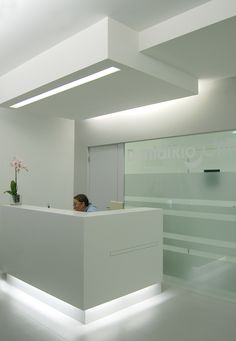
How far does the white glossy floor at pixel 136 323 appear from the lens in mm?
2857

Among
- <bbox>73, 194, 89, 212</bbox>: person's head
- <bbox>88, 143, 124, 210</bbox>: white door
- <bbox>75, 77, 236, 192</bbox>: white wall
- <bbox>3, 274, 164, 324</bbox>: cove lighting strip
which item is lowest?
<bbox>3, 274, 164, 324</bbox>: cove lighting strip

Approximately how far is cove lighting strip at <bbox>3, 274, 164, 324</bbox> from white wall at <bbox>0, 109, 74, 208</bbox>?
172cm

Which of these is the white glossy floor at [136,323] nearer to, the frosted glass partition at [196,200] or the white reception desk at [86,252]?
the white reception desk at [86,252]

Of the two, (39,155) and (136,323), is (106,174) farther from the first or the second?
(136,323)

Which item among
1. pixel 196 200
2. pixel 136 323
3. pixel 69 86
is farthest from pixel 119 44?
pixel 136 323

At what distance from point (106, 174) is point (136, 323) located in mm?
3098

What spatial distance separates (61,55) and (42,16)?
530mm

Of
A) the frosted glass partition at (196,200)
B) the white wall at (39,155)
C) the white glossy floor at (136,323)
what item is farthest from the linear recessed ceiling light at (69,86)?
the white glossy floor at (136,323)

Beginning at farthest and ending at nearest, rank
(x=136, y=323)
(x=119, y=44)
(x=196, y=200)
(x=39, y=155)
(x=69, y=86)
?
(x=39, y=155), (x=196, y=200), (x=69, y=86), (x=136, y=323), (x=119, y=44)

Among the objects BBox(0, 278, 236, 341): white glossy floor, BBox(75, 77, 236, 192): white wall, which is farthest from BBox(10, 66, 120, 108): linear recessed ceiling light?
BBox(0, 278, 236, 341): white glossy floor

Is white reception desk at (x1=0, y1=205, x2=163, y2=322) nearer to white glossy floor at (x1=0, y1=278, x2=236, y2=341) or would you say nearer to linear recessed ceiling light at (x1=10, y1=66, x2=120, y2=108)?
white glossy floor at (x1=0, y1=278, x2=236, y2=341)

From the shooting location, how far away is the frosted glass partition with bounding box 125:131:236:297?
404cm

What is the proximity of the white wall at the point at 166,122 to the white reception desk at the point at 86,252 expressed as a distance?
4.90 ft

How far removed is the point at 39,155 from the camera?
5.60m
